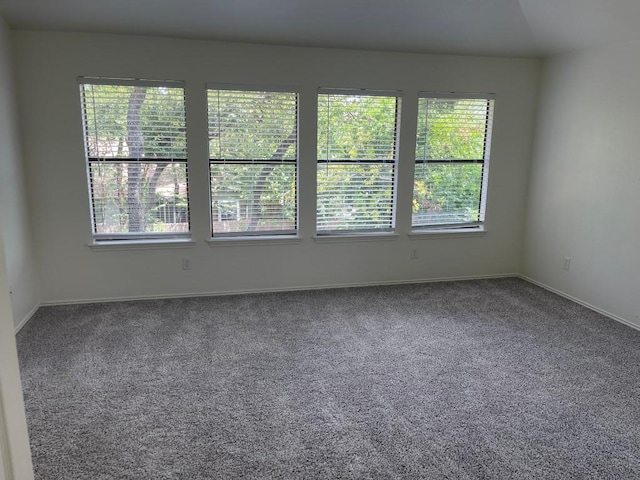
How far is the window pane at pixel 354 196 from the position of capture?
4402mm

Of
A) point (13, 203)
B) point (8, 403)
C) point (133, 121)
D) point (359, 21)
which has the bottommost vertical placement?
point (8, 403)

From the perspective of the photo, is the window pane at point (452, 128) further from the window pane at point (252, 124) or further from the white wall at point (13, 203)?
the white wall at point (13, 203)

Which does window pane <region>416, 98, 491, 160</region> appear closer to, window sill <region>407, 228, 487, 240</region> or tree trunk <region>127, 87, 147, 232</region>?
window sill <region>407, 228, 487, 240</region>

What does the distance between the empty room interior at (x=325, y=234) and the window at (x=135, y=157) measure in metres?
0.02

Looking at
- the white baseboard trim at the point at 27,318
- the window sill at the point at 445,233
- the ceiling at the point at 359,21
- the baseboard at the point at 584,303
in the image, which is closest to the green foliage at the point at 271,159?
the window sill at the point at 445,233

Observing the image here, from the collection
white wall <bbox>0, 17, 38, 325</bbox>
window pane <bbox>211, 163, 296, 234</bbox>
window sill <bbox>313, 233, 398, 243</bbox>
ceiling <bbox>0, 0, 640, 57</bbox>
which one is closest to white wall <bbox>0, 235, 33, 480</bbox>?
white wall <bbox>0, 17, 38, 325</bbox>

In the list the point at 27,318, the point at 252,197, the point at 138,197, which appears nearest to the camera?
the point at 27,318

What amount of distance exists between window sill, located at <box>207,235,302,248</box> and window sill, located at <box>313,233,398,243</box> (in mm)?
237

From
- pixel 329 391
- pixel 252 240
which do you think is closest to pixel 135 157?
pixel 252 240

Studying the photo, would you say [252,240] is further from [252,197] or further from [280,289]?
[280,289]

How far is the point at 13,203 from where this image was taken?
3475 millimetres

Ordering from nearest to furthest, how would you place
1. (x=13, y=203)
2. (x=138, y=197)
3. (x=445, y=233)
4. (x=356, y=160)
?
(x=13, y=203)
(x=138, y=197)
(x=356, y=160)
(x=445, y=233)

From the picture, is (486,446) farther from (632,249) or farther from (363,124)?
(363,124)

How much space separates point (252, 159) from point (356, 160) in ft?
3.43
